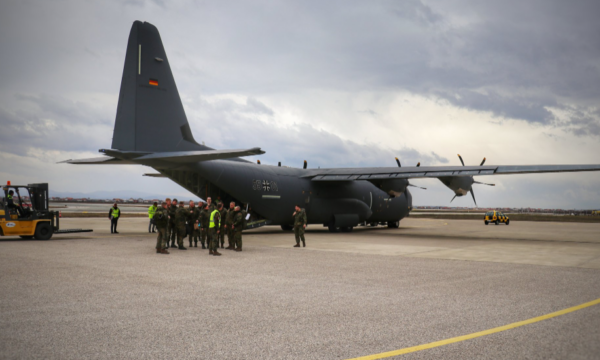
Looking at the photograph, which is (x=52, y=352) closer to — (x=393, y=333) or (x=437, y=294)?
(x=393, y=333)

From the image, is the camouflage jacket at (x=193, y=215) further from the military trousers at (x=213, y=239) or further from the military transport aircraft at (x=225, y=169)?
the military trousers at (x=213, y=239)

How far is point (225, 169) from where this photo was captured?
2122cm

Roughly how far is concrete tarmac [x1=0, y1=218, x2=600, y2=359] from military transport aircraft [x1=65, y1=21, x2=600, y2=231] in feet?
20.7

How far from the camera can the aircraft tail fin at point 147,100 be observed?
59.6ft

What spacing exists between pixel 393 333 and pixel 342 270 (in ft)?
17.8

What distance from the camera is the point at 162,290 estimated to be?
8.27 meters

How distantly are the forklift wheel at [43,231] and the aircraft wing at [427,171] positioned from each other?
42.3 feet

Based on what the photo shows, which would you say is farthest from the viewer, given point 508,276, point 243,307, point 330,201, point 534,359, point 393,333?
point 330,201

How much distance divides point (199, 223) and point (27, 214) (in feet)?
24.2

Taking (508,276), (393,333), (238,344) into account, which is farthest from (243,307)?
(508,276)

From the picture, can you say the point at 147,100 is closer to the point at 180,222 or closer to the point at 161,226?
the point at 180,222

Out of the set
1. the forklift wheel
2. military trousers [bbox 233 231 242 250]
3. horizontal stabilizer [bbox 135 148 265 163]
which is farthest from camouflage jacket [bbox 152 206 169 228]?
the forklift wheel

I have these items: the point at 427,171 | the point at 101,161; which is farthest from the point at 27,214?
the point at 427,171

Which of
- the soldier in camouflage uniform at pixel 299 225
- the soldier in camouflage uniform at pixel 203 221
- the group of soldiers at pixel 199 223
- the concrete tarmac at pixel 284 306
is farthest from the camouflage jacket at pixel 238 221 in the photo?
the soldier in camouflage uniform at pixel 299 225
